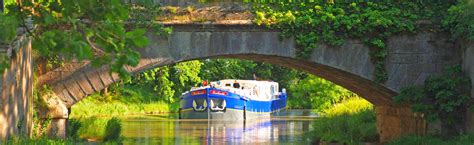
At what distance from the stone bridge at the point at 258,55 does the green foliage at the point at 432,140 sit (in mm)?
995

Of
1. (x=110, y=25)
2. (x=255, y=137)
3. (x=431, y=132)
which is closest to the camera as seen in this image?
(x=110, y=25)

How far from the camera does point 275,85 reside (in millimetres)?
49250

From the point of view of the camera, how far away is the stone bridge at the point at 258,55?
1647 centimetres

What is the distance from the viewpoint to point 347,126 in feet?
68.6

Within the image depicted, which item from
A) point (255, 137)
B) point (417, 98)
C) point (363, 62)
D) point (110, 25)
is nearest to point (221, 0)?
point (363, 62)

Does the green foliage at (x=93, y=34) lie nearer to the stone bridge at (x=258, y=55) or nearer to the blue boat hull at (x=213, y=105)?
the stone bridge at (x=258, y=55)

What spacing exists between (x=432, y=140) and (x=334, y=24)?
2810 millimetres

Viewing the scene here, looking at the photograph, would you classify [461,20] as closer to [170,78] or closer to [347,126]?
[347,126]

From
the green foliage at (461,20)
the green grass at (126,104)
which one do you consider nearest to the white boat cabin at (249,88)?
the green grass at (126,104)

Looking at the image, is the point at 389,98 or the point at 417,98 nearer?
the point at 417,98

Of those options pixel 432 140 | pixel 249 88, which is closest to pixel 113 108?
pixel 249 88

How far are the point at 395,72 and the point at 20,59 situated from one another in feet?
23.3

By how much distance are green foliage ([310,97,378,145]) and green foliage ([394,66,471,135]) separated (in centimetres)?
312

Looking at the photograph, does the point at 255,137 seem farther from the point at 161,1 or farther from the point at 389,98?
the point at 161,1
